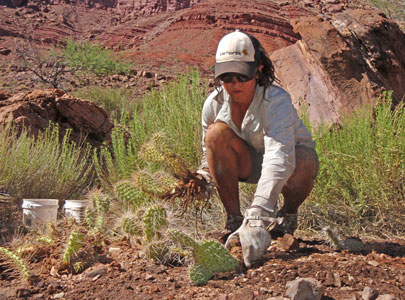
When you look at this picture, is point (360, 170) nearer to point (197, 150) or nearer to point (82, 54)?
point (197, 150)

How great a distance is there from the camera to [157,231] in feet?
9.45

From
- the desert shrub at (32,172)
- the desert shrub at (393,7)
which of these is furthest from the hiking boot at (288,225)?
the desert shrub at (393,7)

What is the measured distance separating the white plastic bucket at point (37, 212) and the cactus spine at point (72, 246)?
3.50 ft

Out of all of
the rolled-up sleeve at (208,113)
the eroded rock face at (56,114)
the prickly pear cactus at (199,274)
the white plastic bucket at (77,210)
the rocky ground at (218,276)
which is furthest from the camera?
the eroded rock face at (56,114)

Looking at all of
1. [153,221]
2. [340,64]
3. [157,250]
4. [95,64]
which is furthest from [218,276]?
[95,64]

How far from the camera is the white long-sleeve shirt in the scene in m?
2.50

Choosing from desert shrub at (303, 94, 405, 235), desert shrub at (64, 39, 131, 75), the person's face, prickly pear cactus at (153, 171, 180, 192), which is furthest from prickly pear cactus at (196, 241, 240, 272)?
desert shrub at (64, 39, 131, 75)

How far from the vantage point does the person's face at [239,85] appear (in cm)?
270

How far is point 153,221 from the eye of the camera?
2.82 meters

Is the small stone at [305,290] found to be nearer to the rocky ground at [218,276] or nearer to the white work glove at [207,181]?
the rocky ground at [218,276]

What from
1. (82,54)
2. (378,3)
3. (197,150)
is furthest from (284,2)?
(197,150)

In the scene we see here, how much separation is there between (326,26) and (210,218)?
13.5 ft

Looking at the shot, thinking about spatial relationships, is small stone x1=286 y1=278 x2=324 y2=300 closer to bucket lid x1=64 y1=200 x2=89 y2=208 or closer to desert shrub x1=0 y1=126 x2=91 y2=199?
bucket lid x1=64 y1=200 x2=89 y2=208

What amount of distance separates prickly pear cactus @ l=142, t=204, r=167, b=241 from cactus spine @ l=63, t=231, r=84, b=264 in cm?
43
